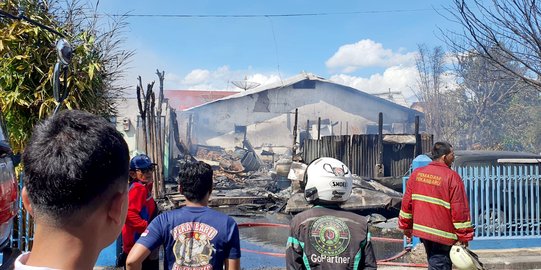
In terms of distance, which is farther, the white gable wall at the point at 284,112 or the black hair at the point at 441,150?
the white gable wall at the point at 284,112

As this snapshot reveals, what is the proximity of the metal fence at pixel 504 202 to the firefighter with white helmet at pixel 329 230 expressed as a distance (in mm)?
5885

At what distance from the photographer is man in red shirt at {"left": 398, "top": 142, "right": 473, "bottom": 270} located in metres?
4.77

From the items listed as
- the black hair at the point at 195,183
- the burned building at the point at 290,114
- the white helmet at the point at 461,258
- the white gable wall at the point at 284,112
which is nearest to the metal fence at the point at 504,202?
the white helmet at the point at 461,258

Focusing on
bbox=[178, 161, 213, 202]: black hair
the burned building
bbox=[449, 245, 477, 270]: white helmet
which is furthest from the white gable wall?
bbox=[178, 161, 213, 202]: black hair

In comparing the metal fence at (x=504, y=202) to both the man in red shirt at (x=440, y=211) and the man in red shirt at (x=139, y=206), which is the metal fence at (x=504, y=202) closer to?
the man in red shirt at (x=440, y=211)

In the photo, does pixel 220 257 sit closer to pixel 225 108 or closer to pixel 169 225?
pixel 169 225

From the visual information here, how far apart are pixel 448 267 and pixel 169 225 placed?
315cm

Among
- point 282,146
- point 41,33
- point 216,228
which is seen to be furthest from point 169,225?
point 282,146

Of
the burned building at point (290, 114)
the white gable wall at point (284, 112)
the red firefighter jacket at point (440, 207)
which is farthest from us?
the white gable wall at point (284, 112)

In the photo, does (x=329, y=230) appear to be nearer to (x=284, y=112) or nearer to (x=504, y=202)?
(x=504, y=202)

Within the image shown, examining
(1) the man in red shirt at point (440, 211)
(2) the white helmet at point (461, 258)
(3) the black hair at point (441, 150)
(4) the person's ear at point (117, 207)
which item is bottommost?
(2) the white helmet at point (461, 258)

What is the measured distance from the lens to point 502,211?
820 centimetres

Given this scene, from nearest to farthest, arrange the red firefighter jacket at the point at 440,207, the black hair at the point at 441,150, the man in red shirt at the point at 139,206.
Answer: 1. the man in red shirt at the point at 139,206
2. the red firefighter jacket at the point at 440,207
3. the black hair at the point at 441,150

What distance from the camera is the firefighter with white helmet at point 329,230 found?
8.79ft
